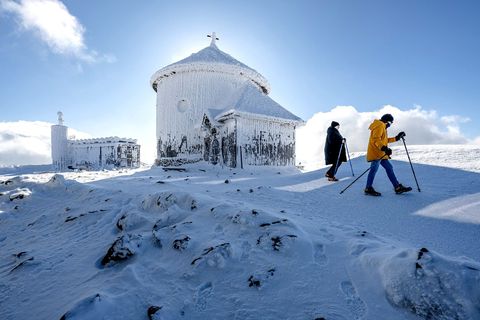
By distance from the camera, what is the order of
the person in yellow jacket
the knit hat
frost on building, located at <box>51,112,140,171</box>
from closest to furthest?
1. the person in yellow jacket
2. the knit hat
3. frost on building, located at <box>51,112,140,171</box>

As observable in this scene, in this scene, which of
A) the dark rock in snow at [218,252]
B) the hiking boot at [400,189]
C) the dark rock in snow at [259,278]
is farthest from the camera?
the hiking boot at [400,189]

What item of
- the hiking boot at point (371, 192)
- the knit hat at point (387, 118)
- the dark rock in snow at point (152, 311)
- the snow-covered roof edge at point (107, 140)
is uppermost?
the snow-covered roof edge at point (107, 140)

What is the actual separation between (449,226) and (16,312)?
542 centimetres

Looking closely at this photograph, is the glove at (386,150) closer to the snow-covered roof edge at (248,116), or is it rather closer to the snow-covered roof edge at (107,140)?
the snow-covered roof edge at (248,116)

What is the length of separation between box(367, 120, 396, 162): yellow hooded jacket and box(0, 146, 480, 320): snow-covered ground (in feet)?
3.18

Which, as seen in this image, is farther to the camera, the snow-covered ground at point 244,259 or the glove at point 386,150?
the glove at point 386,150

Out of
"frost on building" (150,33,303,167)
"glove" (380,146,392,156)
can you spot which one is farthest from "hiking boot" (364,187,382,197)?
"frost on building" (150,33,303,167)

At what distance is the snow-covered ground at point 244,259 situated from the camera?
2.13m

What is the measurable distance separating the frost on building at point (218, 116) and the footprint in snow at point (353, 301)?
35.6ft

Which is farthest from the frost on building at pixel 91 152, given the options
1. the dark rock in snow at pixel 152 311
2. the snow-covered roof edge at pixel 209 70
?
the dark rock in snow at pixel 152 311

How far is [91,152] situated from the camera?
22.7 metres

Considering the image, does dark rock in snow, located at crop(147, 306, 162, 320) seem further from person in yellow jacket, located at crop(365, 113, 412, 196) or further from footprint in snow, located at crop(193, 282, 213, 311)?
person in yellow jacket, located at crop(365, 113, 412, 196)

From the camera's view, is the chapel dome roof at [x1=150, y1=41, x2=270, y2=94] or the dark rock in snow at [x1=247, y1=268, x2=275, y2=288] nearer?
the dark rock in snow at [x1=247, y1=268, x2=275, y2=288]

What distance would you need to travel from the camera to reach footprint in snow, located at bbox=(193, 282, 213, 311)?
2.30 metres
